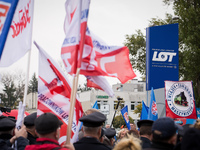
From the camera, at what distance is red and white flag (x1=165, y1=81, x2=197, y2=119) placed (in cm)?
1018

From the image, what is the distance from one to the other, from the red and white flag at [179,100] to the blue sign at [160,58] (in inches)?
145

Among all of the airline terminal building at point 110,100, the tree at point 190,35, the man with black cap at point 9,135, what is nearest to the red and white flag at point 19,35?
the man with black cap at point 9,135

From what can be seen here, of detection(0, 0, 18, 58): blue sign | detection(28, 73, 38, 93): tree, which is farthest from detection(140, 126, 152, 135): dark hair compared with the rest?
detection(28, 73, 38, 93): tree

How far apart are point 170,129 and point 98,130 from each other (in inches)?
41.6

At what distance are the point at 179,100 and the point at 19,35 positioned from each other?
6.29 m

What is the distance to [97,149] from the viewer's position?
14.4ft

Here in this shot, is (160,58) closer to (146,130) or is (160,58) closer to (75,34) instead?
(146,130)

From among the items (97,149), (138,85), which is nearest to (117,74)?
(97,149)

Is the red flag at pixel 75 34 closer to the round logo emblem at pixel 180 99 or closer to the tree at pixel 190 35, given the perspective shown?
the round logo emblem at pixel 180 99

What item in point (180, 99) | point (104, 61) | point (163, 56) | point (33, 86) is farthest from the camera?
point (33, 86)

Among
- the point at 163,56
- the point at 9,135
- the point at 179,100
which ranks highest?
the point at 163,56

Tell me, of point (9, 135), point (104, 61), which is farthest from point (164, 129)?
point (9, 135)

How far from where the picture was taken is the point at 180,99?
33.5 ft

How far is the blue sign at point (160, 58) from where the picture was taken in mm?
14094
